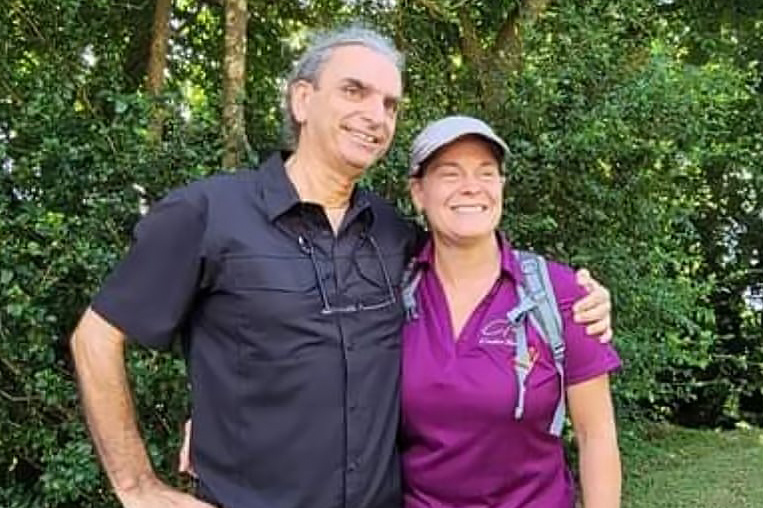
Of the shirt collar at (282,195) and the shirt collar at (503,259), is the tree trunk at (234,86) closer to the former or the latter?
the shirt collar at (282,195)

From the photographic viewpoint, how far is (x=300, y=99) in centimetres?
239

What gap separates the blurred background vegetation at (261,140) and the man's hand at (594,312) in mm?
1434

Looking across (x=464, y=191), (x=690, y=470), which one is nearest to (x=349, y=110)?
(x=464, y=191)

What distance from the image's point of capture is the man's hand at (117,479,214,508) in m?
2.24

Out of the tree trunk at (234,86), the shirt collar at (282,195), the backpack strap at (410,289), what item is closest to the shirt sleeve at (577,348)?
the backpack strap at (410,289)

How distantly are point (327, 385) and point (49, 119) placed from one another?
273 cm

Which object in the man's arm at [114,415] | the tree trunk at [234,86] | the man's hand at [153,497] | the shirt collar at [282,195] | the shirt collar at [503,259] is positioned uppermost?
the tree trunk at [234,86]

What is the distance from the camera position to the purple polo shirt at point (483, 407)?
2.16 meters

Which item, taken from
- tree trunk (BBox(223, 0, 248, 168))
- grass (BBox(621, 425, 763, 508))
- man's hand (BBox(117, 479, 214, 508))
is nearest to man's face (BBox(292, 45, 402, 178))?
man's hand (BBox(117, 479, 214, 508))

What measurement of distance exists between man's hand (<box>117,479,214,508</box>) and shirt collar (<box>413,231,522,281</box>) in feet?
2.16

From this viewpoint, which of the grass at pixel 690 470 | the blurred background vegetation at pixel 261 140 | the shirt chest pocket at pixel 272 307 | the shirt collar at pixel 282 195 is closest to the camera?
the shirt chest pocket at pixel 272 307

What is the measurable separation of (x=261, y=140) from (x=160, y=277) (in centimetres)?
294

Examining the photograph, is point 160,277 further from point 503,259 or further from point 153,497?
point 503,259

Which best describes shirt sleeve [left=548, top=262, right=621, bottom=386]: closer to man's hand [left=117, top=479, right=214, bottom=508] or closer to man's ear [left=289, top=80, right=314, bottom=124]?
man's ear [left=289, top=80, right=314, bottom=124]
